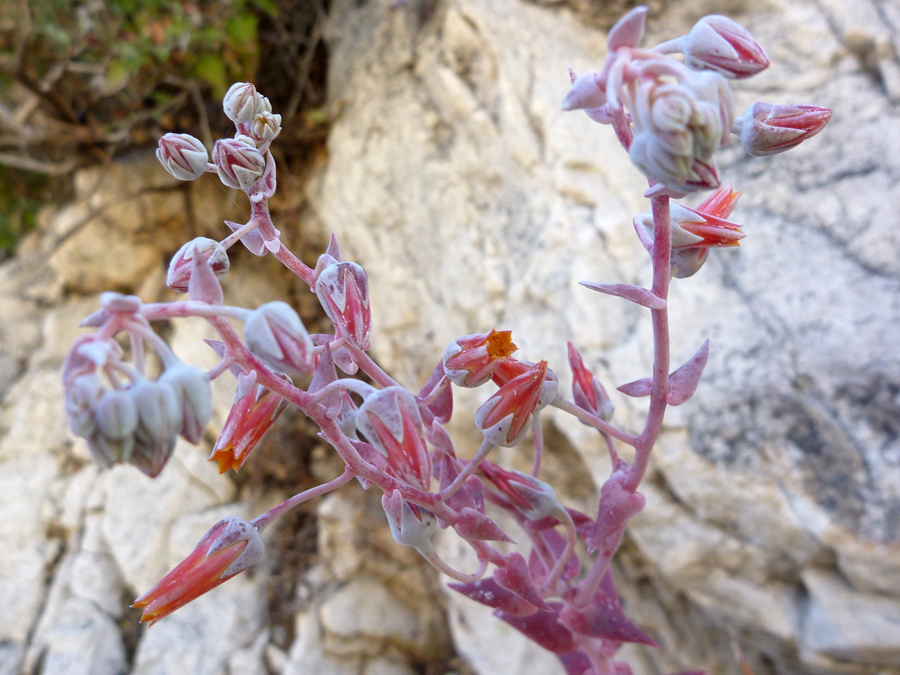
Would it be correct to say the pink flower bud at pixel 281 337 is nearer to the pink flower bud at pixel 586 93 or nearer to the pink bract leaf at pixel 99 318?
the pink bract leaf at pixel 99 318

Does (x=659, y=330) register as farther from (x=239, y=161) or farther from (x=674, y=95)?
(x=239, y=161)

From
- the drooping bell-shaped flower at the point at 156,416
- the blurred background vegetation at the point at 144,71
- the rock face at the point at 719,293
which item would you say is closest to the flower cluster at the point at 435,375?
the drooping bell-shaped flower at the point at 156,416

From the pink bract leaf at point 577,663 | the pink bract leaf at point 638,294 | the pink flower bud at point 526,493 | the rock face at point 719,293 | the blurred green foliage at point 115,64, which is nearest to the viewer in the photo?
the pink bract leaf at point 638,294

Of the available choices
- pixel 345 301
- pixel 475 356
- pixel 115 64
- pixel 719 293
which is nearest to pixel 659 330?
pixel 475 356

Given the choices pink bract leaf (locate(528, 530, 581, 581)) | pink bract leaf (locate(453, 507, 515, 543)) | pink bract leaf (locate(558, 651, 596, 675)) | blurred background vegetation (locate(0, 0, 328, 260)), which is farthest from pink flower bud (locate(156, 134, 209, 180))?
blurred background vegetation (locate(0, 0, 328, 260))

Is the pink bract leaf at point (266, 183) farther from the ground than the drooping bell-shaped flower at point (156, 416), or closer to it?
farther from the ground

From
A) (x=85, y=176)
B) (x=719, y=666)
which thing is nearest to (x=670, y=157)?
(x=719, y=666)

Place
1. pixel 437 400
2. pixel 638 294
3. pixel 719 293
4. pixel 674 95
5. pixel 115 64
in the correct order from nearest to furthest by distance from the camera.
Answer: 1. pixel 674 95
2. pixel 638 294
3. pixel 437 400
4. pixel 719 293
5. pixel 115 64
